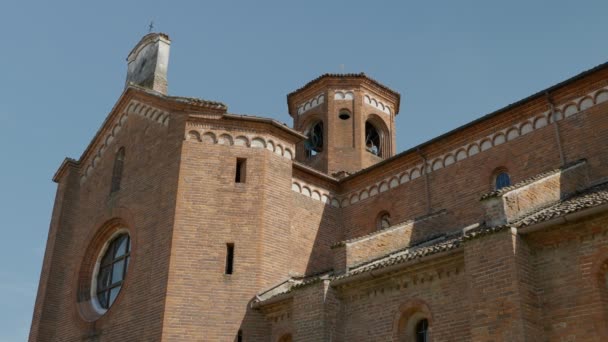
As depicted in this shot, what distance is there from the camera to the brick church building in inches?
394

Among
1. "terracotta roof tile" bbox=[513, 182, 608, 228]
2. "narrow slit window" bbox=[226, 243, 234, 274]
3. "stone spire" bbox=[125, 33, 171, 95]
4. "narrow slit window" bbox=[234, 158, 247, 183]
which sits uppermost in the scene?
"stone spire" bbox=[125, 33, 171, 95]

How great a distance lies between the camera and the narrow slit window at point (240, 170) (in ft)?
51.8

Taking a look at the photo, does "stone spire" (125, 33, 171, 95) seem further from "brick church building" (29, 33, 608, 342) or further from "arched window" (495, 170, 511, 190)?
"arched window" (495, 170, 511, 190)

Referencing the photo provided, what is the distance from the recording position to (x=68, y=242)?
1881 centimetres

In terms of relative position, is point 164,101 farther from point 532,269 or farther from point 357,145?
point 532,269

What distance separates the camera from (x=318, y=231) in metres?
17.2

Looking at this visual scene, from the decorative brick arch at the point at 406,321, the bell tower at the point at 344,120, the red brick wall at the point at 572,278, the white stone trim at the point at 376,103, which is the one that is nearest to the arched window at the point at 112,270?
the decorative brick arch at the point at 406,321

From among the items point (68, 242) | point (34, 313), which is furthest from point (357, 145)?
point (34, 313)

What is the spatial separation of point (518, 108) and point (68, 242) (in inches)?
490

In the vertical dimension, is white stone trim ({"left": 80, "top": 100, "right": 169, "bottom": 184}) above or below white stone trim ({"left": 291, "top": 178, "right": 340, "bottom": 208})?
above

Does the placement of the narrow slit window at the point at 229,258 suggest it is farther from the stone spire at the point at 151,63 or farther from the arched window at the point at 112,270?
the stone spire at the point at 151,63

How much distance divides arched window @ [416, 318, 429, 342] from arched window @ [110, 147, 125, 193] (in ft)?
30.9

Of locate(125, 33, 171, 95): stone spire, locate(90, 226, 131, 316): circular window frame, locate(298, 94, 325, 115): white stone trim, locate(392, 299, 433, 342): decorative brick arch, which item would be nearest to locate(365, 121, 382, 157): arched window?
locate(298, 94, 325, 115): white stone trim

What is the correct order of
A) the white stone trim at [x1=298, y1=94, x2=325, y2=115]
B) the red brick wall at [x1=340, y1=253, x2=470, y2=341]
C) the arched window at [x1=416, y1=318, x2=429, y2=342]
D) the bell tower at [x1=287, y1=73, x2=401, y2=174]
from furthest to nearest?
the white stone trim at [x1=298, y1=94, x2=325, y2=115], the bell tower at [x1=287, y1=73, x2=401, y2=174], the arched window at [x1=416, y1=318, x2=429, y2=342], the red brick wall at [x1=340, y1=253, x2=470, y2=341]
